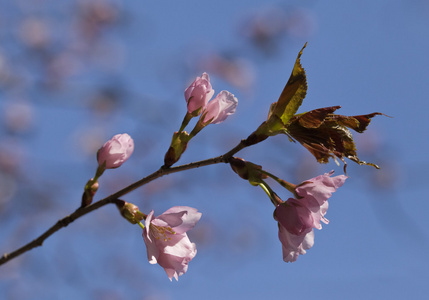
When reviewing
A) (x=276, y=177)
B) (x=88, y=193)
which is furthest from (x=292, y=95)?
(x=88, y=193)

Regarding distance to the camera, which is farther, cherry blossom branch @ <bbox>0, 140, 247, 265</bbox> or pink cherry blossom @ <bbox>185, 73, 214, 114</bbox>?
pink cherry blossom @ <bbox>185, 73, 214, 114</bbox>

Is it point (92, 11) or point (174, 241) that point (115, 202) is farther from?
point (92, 11)

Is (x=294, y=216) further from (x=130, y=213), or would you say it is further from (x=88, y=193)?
(x=88, y=193)

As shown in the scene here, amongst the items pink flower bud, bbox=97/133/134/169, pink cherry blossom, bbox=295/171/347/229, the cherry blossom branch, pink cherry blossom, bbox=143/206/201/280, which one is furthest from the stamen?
pink cherry blossom, bbox=295/171/347/229

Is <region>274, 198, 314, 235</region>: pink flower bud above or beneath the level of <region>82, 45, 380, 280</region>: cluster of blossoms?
beneath

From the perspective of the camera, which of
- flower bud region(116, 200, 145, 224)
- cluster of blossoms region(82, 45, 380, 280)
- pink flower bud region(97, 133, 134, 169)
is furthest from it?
pink flower bud region(97, 133, 134, 169)

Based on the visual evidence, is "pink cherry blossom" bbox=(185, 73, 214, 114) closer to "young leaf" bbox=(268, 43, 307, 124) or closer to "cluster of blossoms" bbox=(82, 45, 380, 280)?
"cluster of blossoms" bbox=(82, 45, 380, 280)
